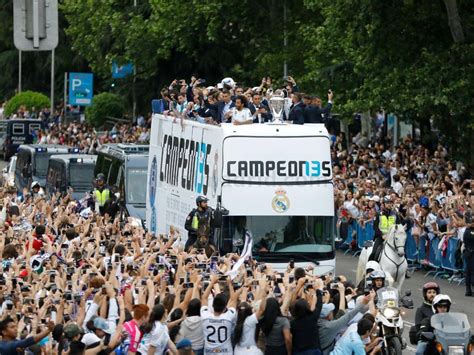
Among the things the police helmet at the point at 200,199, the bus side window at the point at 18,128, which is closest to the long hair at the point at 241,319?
the police helmet at the point at 200,199

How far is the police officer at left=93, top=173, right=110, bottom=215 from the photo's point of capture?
3458 cm

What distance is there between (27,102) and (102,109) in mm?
8646

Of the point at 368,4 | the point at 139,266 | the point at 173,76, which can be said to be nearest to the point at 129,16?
the point at 173,76

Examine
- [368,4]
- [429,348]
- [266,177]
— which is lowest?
[429,348]

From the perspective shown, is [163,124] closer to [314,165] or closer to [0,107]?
[314,165]

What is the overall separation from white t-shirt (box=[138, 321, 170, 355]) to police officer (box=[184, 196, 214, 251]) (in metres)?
9.59

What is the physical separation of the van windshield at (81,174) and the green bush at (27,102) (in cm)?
3561

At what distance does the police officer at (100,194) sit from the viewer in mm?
34584

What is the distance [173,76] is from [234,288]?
43362 mm

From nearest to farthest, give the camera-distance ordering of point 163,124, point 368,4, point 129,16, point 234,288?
point 234,288, point 163,124, point 368,4, point 129,16

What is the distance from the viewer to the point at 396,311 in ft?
61.6

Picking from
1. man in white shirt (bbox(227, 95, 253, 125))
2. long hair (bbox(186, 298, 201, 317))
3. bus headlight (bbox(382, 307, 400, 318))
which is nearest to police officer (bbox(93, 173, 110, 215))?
man in white shirt (bbox(227, 95, 253, 125))

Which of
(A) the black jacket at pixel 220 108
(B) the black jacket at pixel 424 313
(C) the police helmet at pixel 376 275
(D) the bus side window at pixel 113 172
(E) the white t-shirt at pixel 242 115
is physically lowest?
(B) the black jacket at pixel 424 313

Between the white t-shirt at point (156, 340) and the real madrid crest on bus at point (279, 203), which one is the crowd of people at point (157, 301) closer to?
the white t-shirt at point (156, 340)
